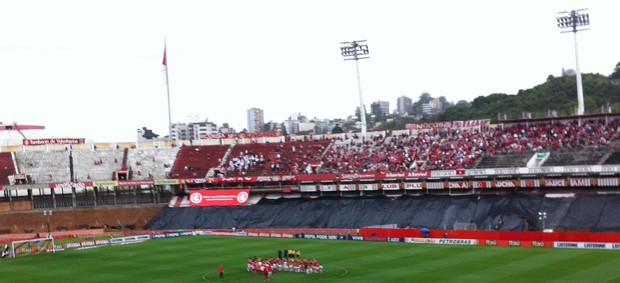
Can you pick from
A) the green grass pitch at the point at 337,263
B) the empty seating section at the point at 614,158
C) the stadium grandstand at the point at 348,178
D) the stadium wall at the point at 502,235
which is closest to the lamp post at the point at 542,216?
the stadium grandstand at the point at 348,178

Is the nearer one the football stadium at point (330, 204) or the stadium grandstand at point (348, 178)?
the football stadium at point (330, 204)

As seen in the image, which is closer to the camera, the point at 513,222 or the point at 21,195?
the point at 513,222

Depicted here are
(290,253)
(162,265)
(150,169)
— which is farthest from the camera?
(150,169)

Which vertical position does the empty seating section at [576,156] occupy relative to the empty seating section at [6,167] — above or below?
below

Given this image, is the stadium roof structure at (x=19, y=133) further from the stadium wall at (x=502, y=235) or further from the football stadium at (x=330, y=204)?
the stadium wall at (x=502, y=235)

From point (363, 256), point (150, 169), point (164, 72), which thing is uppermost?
point (164, 72)

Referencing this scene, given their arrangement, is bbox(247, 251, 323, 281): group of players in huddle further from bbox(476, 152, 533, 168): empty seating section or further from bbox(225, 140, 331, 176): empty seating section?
bbox(225, 140, 331, 176): empty seating section

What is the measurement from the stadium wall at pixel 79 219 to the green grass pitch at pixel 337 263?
686 inches

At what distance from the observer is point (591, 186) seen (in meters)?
58.8

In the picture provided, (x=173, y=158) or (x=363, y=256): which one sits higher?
(x=173, y=158)

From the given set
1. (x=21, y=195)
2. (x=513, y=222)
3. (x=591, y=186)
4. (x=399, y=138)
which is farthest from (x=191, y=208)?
(x=591, y=186)

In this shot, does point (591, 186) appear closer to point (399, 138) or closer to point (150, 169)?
point (399, 138)

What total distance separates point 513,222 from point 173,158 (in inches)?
1675

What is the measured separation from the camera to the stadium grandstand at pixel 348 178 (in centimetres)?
5997
